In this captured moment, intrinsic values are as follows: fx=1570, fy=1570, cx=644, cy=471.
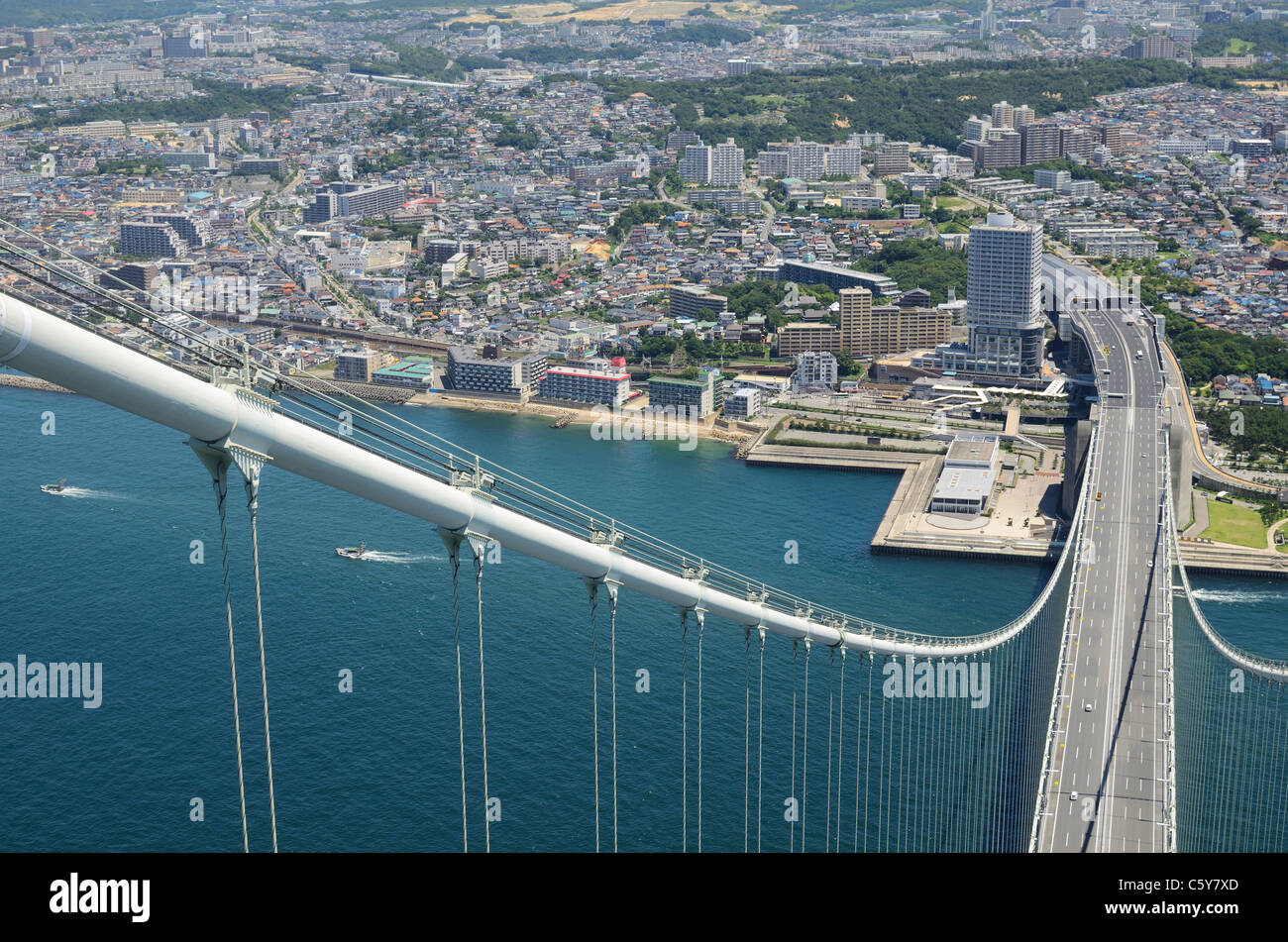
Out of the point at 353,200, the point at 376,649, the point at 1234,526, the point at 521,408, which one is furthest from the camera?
the point at 353,200

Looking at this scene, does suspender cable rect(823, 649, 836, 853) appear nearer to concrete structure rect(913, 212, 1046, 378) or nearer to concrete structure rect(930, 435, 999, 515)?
concrete structure rect(930, 435, 999, 515)

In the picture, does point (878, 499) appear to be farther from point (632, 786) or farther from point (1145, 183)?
point (1145, 183)

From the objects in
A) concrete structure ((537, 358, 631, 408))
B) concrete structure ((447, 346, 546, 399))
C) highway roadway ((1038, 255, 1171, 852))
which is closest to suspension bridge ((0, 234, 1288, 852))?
highway roadway ((1038, 255, 1171, 852))

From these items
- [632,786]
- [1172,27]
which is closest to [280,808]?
[632,786]

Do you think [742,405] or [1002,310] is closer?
[742,405]

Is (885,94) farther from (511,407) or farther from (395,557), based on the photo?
(395,557)

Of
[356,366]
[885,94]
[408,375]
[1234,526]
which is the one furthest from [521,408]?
[885,94]
